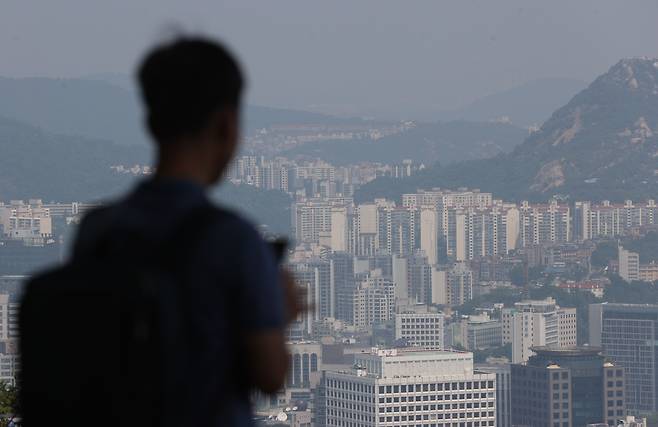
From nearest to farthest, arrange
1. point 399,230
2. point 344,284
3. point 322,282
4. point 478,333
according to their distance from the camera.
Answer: point 478,333 < point 322,282 < point 344,284 < point 399,230

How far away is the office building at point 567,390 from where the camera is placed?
1425 inches

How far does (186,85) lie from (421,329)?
149 feet

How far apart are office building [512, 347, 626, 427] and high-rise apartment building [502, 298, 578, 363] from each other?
16.4ft

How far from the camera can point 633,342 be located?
142ft

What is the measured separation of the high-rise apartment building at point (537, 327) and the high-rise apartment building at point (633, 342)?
0.59m

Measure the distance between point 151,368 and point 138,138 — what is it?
80362 mm

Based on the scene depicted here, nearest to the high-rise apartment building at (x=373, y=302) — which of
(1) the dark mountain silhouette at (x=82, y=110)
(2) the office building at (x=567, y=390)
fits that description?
(2) the office building at (x=567, y=390)

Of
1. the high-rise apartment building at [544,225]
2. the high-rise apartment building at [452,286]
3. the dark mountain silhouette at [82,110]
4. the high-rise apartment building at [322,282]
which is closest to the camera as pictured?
the high-rise apartment building at [322,282]

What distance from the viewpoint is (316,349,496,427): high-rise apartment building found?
3391cm

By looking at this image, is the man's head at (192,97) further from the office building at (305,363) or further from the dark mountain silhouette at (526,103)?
the dark mountain silhouette at (526,103)

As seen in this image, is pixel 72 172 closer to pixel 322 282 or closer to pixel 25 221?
pixel 25 221

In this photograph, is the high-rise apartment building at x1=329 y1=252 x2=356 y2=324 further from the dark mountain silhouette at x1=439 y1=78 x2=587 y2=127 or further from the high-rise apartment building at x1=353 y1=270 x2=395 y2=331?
the dark mountain silhouette at x1=439 y1=78 x2=587 y2=127

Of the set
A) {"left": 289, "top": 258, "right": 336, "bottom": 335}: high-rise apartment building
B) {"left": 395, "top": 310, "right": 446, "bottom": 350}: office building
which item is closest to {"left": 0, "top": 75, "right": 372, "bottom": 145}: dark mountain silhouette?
{"left": 289, "top": 258, "right": 336, "bottom": 335}: high-rise apartment building

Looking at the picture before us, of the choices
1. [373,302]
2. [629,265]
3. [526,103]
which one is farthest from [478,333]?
[526,103]
